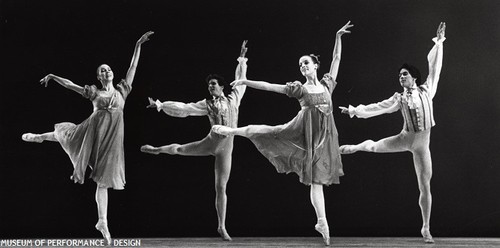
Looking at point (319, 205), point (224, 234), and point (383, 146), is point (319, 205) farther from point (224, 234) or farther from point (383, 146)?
point (224, 234)

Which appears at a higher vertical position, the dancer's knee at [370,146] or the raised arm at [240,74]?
the raised arm at [240,74]

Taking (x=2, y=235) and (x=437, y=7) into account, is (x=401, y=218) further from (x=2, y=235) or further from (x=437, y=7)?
(x=2, y=235)

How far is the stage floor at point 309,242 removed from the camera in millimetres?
5055

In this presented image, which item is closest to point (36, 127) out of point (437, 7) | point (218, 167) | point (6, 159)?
point (6, 159)

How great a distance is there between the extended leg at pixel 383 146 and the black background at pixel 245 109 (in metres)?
0.46

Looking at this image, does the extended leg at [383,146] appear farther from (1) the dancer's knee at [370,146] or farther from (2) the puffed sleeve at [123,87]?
(2) the puffed sleeve at [123,87]

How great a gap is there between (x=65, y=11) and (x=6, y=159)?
1380mm

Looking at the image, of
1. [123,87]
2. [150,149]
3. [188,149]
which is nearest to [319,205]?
[188,149]

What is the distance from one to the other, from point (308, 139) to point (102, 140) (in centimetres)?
156

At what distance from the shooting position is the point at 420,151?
4.95 metres

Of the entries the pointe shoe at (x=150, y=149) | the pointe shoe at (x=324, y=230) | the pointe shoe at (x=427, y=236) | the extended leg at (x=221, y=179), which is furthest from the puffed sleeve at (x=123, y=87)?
the pointe shoe at (x=427, y=236)

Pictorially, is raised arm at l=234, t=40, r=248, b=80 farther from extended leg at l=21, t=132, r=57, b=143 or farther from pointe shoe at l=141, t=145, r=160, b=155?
extended leg at l=21, t=132, r=57, b=143

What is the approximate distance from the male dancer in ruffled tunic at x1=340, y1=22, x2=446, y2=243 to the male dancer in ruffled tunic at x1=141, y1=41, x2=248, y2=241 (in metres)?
A: 0.88

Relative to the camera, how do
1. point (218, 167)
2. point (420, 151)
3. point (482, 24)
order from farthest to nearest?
point (482, 24) → point (218, 167) → point (420, 151)
